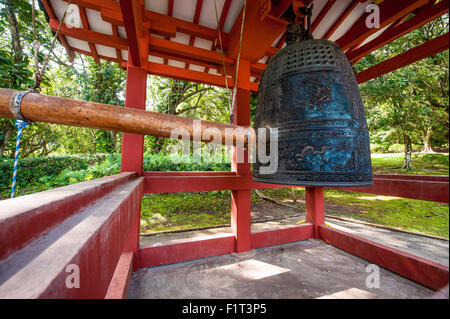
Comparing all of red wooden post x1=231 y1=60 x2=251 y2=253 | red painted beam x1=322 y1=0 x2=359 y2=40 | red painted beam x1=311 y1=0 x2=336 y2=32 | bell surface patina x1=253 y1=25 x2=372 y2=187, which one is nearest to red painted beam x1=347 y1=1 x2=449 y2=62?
red painted beam x1=322 y1=0 x2=359 y2=40

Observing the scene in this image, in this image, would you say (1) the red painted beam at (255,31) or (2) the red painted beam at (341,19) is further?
(2) the red painted beam at (341,19)

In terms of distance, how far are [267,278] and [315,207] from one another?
6.50ft

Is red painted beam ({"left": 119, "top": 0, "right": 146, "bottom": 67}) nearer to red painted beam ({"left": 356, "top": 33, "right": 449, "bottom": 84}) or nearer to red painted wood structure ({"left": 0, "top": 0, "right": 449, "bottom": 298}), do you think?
red painted wood structure ({"left": 0, "top": 0, "right": 449, "bottom": 298})

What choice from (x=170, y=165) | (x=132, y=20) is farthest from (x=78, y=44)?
(x=170, y=165)

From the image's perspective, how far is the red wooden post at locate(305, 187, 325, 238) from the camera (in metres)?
3.54

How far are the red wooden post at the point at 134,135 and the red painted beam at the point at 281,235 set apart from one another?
84.8 inches

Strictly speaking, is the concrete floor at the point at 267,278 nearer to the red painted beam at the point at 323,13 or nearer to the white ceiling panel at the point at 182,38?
the red painted beam at the point at 323,13

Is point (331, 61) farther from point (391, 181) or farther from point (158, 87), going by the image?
point (158, 87)

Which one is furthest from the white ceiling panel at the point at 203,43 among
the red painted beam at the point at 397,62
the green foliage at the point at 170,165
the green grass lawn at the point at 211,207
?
the green foliage at the point at 170,165

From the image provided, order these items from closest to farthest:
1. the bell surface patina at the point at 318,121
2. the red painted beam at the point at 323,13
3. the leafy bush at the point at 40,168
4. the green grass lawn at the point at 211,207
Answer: the bell surface patina at the point at 318,121 < the red painted beam at the point at 323,13 < the green grass lawn at the point at 211,207 < the leafy bush at the point at 40,168

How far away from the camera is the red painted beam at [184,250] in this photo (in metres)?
2.47

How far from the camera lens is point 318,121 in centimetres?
98

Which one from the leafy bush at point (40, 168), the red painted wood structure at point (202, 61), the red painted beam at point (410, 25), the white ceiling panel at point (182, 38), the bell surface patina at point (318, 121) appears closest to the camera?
the bell surface patina at point (318, 121)

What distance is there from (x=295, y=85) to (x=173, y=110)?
749cm
